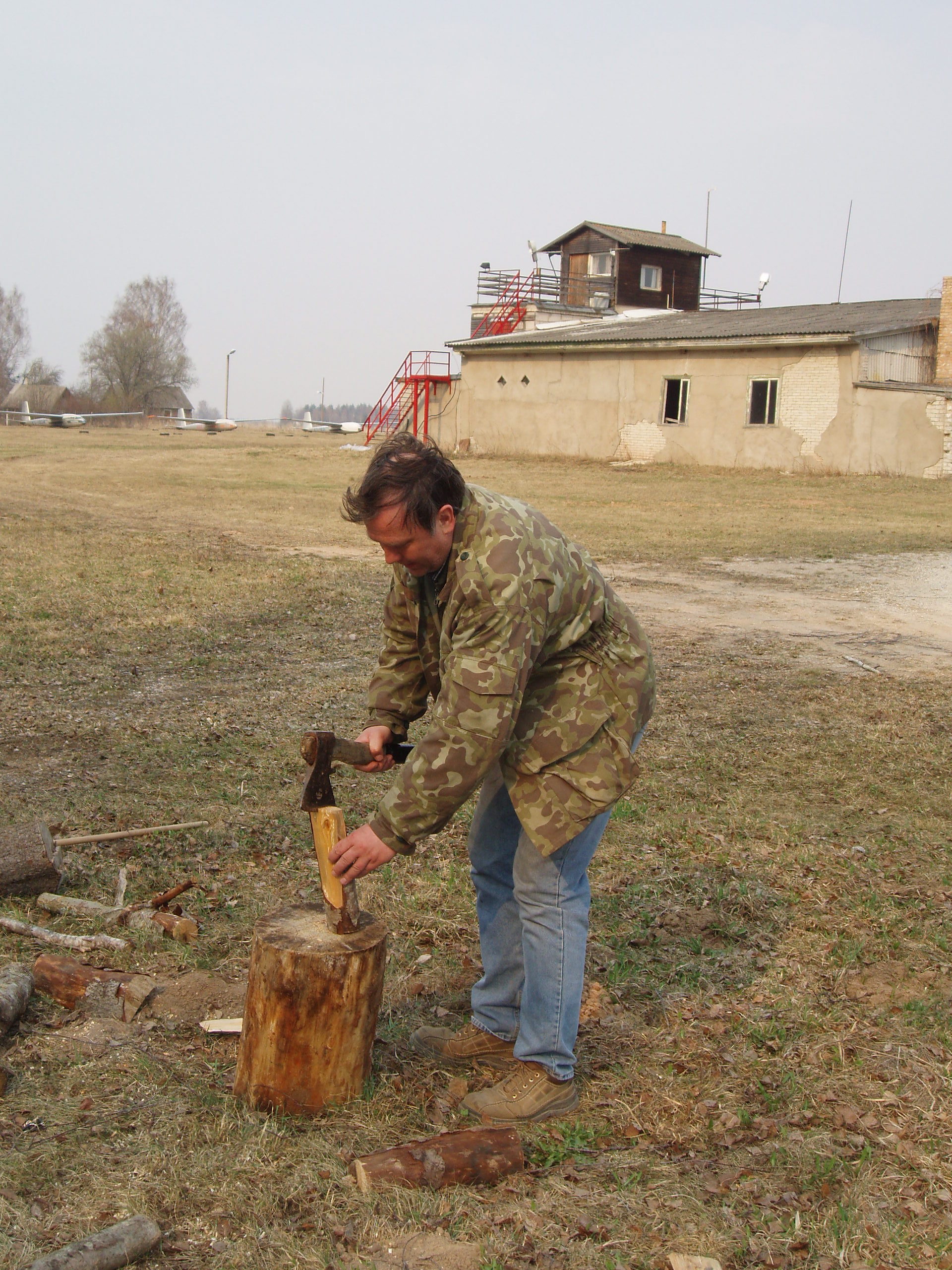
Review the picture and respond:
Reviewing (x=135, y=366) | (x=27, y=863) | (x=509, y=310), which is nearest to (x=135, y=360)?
(x=135, y=366)

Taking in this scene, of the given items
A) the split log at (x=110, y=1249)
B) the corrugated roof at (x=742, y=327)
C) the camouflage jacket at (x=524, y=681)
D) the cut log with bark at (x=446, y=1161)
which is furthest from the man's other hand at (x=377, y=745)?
the corrugated roof at (x=742, y=327)

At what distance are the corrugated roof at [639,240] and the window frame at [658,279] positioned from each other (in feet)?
2.17

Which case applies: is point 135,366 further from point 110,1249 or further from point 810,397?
point 110,1249

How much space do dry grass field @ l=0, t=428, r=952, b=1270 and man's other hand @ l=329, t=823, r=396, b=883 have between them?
0.72m

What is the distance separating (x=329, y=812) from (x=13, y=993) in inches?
45.1

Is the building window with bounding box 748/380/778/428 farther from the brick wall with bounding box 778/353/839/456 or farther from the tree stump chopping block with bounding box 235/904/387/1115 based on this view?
the tree stump chopping block with bounding box 235/904/387/1115

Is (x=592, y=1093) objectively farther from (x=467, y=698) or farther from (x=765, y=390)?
(x=765, y=390)

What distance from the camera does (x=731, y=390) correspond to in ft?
88.3

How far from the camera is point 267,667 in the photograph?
7914mm

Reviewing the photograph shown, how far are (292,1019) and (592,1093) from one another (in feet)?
2.99

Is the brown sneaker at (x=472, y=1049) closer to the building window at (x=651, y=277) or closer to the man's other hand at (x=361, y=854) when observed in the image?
the man's other hand at (x=361, y=854)

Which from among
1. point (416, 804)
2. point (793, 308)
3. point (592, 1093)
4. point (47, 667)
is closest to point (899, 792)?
point (592, 1093)

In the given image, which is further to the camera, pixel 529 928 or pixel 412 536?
pixel 529 928

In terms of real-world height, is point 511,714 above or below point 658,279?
below
